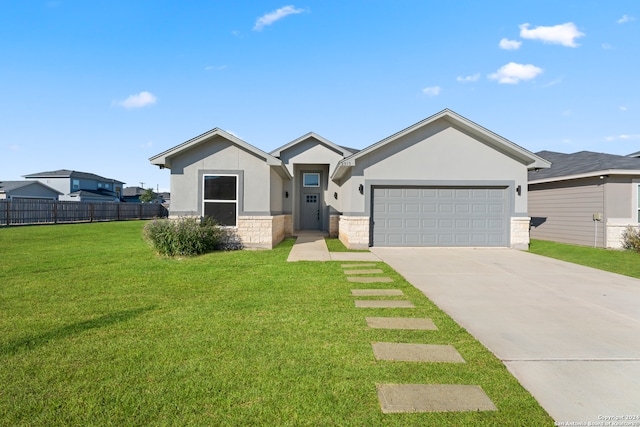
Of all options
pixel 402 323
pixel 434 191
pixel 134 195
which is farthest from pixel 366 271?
pixel 134 195

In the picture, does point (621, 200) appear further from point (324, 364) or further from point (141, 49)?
point (141, 49)

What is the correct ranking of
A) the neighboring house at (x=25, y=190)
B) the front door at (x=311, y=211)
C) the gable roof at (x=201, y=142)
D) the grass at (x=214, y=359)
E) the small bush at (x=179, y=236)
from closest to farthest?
the grass at (x=214, y=359) < the small bush at (x=179, y=236) < the gable roof at (x=201, y=142) < the front door at (x=311, y=211) < the neighboring house at (x=25, y=190)

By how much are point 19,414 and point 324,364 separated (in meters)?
2.45

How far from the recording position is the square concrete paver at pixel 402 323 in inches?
170

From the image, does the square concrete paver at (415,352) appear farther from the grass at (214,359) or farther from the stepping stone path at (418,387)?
the grass at (214,359)

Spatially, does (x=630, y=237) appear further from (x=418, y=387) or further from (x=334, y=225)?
(x=418, y=387)

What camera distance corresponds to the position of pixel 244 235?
39.5ft

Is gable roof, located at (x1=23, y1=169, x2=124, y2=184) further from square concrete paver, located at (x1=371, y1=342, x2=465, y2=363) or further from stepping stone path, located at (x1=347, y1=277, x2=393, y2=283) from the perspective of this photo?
square concrete paver, located at (x1=371, y1=342, x2=465, y2=363)

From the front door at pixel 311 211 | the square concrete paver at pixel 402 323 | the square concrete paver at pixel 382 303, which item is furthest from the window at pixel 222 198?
the square concrete paver at pixel 402 323

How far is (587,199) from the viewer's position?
13.5 meters

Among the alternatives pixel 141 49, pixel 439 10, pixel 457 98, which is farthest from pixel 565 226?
pixel 141 49

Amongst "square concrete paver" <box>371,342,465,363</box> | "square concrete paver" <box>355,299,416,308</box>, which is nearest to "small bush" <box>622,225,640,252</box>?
"square concrete paver" <box>355,299,416,308</box>

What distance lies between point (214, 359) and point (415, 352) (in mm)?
2164

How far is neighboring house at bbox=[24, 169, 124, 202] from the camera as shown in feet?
143
